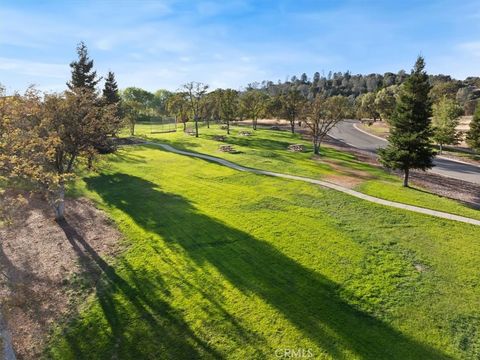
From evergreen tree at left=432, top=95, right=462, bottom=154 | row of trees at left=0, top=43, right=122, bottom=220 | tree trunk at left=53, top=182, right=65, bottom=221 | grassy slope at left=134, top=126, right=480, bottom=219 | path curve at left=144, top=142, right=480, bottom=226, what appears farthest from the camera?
evergreen tree at left=432, top=95, right=462, bottom=154

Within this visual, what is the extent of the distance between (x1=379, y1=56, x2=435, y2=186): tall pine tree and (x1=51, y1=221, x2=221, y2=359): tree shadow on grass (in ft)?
74.3

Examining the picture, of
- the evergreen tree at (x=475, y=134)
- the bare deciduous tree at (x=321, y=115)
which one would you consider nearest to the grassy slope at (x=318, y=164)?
the bare deciduous tree at (x=321, y=115)

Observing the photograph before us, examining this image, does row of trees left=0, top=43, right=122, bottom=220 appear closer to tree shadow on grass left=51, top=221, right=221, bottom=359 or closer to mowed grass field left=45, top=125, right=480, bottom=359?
mowed grass field left=45, top=125, right=480, bottom=359

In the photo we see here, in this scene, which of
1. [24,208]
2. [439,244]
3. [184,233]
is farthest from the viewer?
[24,208]

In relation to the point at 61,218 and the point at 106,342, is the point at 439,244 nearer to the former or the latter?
the point at 106,342

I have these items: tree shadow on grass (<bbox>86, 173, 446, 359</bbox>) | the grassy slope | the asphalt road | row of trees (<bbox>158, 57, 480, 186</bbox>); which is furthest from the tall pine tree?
tree shadow on grass (<bbox>86, 173, 446, 359</bbox>)

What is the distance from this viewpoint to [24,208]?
2306 centimetres

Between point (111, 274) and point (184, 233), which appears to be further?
point (184, 233)

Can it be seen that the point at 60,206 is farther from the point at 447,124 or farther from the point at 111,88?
the point at 447,124

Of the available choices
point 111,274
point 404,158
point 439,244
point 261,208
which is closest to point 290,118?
point 404,158

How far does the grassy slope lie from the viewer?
25.7m

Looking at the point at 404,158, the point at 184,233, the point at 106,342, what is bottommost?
the point at 106,342

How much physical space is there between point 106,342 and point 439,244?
17.2 meters

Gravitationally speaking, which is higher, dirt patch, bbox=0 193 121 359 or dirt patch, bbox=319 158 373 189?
dirt patch, bbox=319 158 373 189
